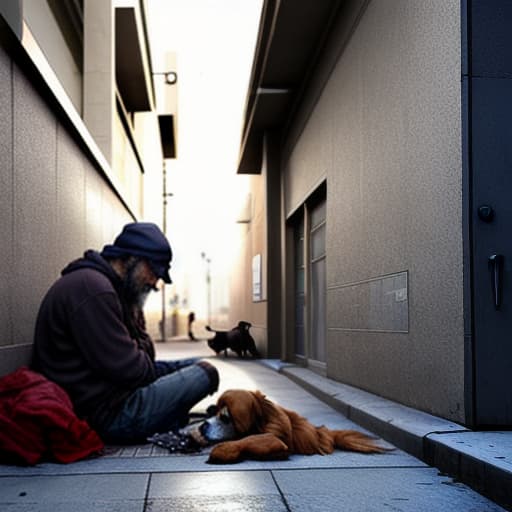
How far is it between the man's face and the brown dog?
2.69 feet

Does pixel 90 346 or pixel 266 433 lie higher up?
pixel 90 346

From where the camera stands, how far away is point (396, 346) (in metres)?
6.00

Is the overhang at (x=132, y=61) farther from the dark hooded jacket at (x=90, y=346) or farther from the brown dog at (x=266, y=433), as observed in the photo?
the brown dog at (x=266, y=433)

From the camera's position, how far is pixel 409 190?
5656mm

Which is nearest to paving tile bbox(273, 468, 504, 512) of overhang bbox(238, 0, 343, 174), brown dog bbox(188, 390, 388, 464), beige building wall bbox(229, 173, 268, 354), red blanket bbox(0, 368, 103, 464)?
brown dog bbox(188, 390, 388, 464)

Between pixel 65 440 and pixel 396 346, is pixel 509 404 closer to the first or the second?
pixel 396 346

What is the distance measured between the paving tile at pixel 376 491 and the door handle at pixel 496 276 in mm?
1024

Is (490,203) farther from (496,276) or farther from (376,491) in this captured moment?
(376,491)

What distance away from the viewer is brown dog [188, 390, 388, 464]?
175 inches

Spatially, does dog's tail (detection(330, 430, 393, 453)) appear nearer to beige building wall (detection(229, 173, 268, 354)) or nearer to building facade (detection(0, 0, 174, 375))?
building facade (detection(0, 0, 174, 375))

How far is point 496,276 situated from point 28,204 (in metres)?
3.28

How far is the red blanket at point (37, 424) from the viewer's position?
416 centimetres

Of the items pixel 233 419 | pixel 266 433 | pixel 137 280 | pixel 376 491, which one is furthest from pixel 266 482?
pixel 137 280

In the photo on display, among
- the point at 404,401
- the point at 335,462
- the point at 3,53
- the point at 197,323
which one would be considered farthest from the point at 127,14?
the point at 197,323
